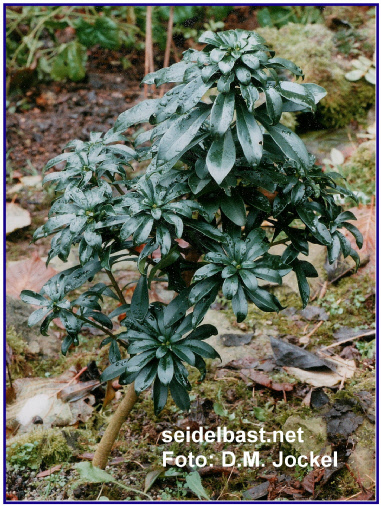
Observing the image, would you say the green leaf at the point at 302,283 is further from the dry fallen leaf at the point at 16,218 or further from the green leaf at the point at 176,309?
the dry fallen leaf at the point at 16,218

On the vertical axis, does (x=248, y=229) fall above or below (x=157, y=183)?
below

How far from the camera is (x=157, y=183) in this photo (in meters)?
1.36

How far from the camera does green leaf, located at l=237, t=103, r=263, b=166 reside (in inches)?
48.5

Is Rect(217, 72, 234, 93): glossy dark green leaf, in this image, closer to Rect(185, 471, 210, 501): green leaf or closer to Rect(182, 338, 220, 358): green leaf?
Rect(182, 338, 220, 358): green leaf

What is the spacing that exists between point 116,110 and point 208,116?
2779 millimetres

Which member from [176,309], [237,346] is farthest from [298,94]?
[237,346]

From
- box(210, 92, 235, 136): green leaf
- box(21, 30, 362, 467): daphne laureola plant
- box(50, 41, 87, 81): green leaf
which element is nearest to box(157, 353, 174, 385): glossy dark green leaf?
box(21, 30, 362, 467): daphne laureola plant

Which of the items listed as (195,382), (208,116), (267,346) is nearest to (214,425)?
(195,382)

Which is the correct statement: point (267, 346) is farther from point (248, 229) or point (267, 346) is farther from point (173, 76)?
point (173, 76)

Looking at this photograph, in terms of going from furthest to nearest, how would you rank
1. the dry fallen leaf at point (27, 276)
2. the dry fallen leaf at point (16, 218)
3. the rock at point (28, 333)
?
the dry fallen leaf at point (16, 218) < the dry fallen leaf at point (27, 276) < the rock at point (28, 333)

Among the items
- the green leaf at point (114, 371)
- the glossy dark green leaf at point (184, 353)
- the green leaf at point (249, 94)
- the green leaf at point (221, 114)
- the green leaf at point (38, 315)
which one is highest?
the green leaf at point (249, 94)

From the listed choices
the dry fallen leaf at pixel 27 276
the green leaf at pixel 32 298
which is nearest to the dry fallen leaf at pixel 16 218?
Result: the dry fallen leaf at pixel 27 276

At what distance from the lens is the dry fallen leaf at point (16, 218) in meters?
3.04

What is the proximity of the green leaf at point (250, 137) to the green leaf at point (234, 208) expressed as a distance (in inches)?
6.6
